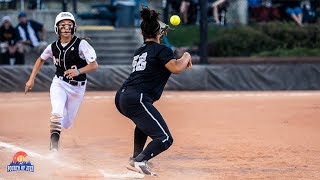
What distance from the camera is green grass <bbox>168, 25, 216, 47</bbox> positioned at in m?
22.5

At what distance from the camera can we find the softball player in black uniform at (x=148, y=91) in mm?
8398

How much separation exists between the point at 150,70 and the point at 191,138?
3539 mm

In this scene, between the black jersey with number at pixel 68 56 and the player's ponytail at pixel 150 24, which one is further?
the black jersey with number at pixel 68 56

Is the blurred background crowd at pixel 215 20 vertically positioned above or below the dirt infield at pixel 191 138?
above

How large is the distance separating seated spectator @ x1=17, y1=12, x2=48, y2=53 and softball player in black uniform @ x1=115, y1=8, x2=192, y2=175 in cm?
1270

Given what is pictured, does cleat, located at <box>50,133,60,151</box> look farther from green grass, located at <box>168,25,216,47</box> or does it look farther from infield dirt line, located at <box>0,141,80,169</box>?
green grass, located at <box>168,25,216,47</box>

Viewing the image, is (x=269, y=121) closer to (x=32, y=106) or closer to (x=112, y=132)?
(x=112, y=132)

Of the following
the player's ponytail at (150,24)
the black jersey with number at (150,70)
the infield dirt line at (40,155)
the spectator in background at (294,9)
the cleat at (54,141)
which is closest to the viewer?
the black jersey with number at (150,70)

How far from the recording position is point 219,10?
74.9 ft

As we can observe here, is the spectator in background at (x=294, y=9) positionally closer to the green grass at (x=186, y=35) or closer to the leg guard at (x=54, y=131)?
the green grass at (x=186, y=35)

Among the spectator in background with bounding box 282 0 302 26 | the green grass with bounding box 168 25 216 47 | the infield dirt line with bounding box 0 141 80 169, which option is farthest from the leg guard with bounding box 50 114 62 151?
the spectator in background with bounding box 282 0 302 26

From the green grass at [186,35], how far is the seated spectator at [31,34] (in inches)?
132

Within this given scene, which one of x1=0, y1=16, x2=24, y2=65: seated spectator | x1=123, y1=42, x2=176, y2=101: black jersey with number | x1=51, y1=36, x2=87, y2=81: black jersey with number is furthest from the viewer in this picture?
x1=0, y1=16, x2=24, y2=65: seated spectator

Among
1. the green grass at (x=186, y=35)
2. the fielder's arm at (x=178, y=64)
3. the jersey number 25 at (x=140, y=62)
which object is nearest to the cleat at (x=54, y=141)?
the jersey number 25 at (x=140, y=62)
